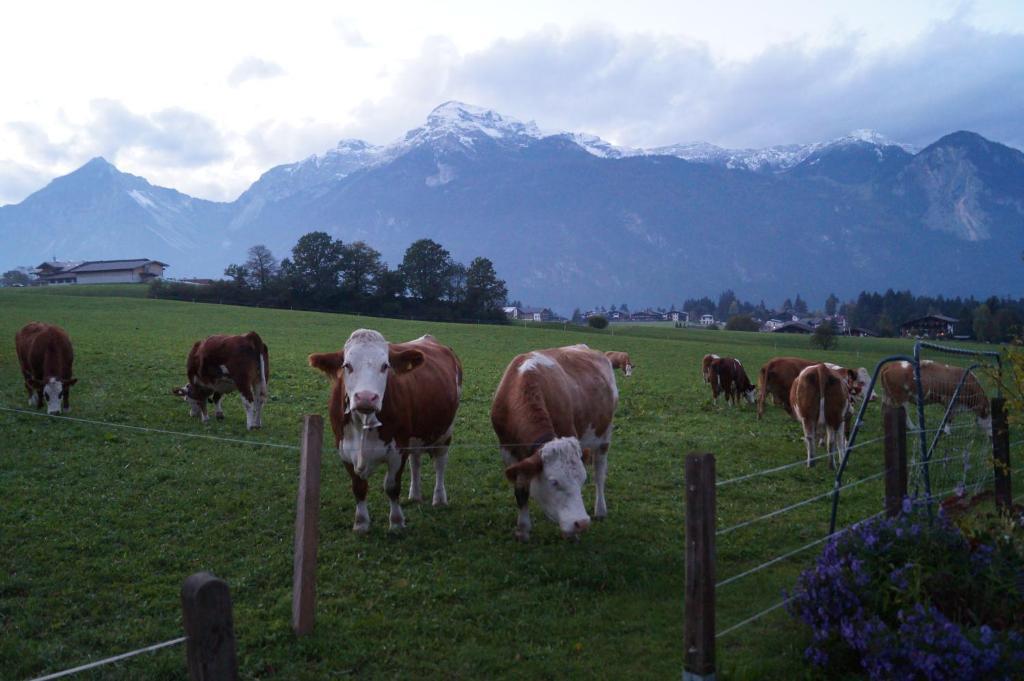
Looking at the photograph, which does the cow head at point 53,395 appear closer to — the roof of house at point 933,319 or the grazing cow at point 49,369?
the grazing cow at point 49,369

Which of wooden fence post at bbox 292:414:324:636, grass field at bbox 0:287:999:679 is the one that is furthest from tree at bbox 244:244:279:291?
wooden fence post at bbox 292:414:324:636

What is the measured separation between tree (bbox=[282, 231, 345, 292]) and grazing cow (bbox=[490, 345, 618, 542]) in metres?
66.6

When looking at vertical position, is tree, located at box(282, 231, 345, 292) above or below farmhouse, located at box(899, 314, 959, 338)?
above

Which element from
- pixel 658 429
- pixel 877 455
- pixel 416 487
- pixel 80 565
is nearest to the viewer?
pixel 80 565

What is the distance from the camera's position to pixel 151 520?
862 cm

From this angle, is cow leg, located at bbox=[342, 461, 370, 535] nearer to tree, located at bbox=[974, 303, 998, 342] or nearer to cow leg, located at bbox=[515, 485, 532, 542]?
cow leg, located at bbox=[515, 485, 532, 542]

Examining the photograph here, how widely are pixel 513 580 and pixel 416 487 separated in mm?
3049

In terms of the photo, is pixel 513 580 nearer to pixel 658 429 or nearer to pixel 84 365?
pixel 658 429

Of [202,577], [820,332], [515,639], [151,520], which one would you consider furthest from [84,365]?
[820,332]

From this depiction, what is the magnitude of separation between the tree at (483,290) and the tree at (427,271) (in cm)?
265

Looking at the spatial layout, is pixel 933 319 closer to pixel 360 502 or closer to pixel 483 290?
pixel 483 290

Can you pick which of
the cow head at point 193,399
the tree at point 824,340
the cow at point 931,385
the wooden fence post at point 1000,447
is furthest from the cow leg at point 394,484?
the tree at point 824,340

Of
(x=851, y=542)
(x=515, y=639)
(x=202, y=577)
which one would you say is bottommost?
(x=515, y=639)

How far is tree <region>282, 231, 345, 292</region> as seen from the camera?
74500 mm
